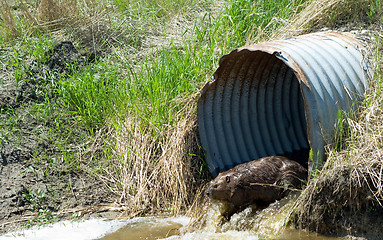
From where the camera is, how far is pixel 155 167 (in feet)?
19.8

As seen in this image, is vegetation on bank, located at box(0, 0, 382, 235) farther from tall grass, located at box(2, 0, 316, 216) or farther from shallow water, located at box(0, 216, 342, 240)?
shallow water, located at box(0, 216, 342, 240)

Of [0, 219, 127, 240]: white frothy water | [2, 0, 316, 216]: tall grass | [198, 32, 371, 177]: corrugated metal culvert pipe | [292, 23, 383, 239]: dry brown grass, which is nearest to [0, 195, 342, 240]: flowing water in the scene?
[0, 219, 127, 240]: white frothy water

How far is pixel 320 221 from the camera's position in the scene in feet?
15.8

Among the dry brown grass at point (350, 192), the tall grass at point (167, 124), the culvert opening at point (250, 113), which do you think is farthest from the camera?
the culvert opening at point (250, 113)

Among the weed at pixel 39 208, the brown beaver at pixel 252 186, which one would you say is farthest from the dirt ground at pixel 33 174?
the brown beaver at pixel 252 186

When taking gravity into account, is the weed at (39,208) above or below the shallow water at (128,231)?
above

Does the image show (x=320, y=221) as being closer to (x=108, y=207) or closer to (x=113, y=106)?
(x=108, y=207)

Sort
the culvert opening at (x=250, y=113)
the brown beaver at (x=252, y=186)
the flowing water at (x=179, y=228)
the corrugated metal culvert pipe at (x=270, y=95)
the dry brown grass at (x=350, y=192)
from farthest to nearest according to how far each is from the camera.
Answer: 1. the culvert opening at (x=250, y=113)
2. the brown beaver at (x=252, y=186)
3. the corrugated metal culvert pipe at (x=270, y=95)
4. the flowing water at (x=179, y=228)
5. the dry brown grass at (x=350, y=192)

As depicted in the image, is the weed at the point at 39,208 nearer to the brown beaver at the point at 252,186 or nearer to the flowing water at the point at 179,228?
the flowing water at the point at 179,228

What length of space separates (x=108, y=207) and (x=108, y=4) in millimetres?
4534

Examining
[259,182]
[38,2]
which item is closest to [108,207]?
[259,182]

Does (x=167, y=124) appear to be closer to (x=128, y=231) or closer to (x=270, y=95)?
(x=270, y=95)

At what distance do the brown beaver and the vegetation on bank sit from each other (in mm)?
580

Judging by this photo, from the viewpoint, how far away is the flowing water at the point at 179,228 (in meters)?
5.03
